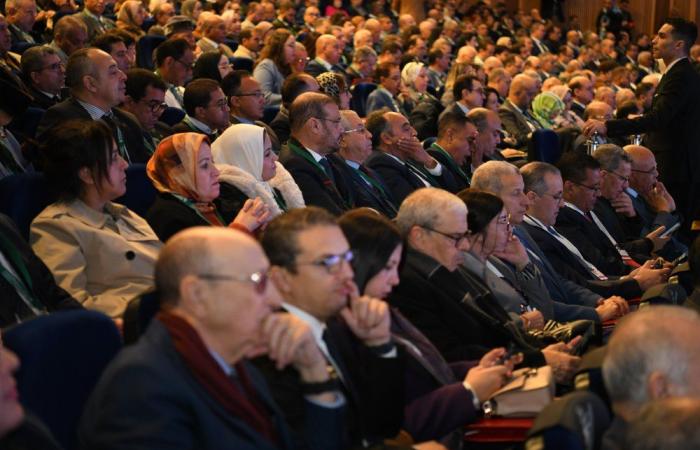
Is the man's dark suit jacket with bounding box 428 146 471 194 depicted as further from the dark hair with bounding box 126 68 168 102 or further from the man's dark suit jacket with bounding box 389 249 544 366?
the man's dark suit jacket with bounding box 389 249 544 366

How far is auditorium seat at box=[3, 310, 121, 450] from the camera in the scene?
196cm

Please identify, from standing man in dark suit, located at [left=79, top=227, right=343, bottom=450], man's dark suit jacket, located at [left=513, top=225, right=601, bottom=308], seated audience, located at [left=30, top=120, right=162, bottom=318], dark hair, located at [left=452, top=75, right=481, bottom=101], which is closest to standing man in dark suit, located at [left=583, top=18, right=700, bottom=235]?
dark hair, located at [left=452, top=75, right=481, bottom=101]

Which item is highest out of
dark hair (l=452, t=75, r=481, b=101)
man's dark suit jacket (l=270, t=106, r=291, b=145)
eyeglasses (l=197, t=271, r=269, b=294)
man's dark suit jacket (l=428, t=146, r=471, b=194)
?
eyeglasses (l=197, t=271, r=269, b=294)

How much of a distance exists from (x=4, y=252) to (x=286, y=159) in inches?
73.0

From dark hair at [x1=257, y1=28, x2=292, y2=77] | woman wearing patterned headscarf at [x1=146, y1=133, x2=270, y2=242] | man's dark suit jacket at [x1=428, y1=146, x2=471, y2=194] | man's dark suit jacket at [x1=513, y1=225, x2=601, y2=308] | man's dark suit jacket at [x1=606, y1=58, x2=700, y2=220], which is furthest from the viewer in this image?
dark hair at [x1=257, y1=28, x2=292, y2=77]

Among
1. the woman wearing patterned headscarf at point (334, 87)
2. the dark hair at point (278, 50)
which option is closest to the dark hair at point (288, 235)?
the woman wearing patterned headscarf at point (334, 87)

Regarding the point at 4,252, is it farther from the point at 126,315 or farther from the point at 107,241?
the point at 126,315

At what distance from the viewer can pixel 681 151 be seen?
20.1 feet

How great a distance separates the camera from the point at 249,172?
156 inches

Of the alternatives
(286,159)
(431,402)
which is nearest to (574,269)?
(286,159)

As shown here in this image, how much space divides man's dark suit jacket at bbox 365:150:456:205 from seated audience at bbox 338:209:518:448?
2.38m

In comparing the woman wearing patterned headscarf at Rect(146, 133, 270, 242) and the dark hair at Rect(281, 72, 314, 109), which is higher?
the woman wearing patterned headscarf at Rect(146, 133, 270, 242)

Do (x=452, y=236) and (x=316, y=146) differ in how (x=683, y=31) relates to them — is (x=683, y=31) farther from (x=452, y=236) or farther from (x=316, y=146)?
(x=452, y=236)

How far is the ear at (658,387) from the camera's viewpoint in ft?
5.92
